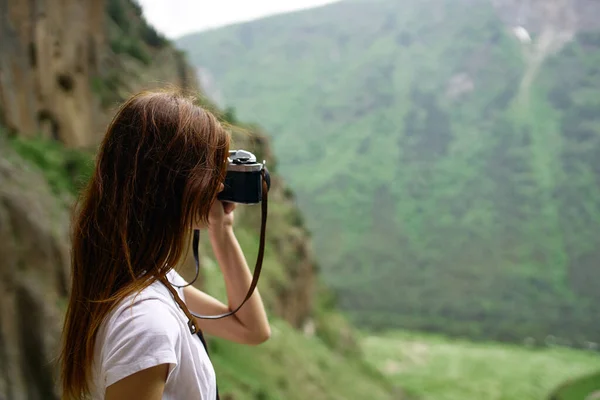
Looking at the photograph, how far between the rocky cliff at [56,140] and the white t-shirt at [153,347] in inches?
25.7

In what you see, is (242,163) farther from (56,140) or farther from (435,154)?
(435,154)

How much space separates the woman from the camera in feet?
4.06

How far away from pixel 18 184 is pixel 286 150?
34824 millimetres

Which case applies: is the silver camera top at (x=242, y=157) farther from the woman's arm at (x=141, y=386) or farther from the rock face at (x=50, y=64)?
the rock face at (x=50, y=64)

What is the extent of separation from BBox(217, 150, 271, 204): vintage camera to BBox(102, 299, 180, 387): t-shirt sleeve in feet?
1.43

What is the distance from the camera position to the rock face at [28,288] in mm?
4785

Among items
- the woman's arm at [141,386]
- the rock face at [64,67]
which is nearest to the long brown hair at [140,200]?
the woman's arm at [141,386]

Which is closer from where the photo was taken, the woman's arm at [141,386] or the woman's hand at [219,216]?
the woman's arm at [141,386]

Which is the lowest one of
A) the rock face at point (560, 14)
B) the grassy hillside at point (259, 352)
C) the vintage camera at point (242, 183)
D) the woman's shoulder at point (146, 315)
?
the grassy hillside at point (259, 352)

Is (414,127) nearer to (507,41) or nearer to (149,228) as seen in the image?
(507,41)

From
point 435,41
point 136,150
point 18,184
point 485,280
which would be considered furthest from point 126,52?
point 435,41

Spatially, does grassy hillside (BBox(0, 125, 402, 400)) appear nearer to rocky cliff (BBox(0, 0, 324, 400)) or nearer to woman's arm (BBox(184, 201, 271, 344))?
rocky cliff (BBox(0, 0, 324, 400))

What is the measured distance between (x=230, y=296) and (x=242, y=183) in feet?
1.23

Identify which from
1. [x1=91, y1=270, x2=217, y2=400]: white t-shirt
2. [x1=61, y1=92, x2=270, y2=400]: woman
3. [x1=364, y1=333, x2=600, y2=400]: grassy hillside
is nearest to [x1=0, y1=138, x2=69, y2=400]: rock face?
[x1=61, y1=92, x2=270, y2=400]: woman
